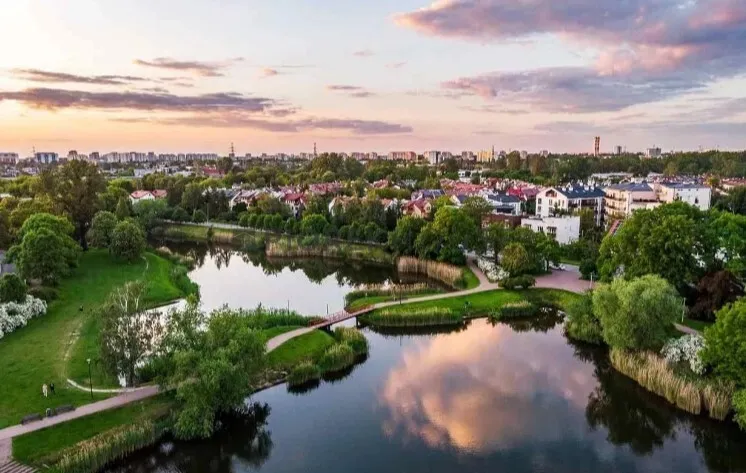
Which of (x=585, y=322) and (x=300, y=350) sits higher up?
(x=585, y=322)

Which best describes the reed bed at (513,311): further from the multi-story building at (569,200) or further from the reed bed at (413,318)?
the multi-story building at (569,200)

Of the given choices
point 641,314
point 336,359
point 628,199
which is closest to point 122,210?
point 336,359

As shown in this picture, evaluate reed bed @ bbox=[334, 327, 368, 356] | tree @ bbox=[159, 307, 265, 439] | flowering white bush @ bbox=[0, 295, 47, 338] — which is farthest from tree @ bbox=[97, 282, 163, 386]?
flowering white bush @ bbox=[0, 295, 47, 338]

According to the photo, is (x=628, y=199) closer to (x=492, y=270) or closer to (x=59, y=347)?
(x=492, y=270)

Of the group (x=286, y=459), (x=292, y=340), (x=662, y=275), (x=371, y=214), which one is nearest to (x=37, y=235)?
(x=292, y=340)

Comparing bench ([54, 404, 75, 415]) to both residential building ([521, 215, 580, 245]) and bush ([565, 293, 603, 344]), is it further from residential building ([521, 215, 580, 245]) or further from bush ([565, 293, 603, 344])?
residential building ([521, 215, 580, 245])

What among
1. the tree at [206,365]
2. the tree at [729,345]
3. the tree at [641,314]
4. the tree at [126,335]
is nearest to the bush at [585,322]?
the tree at [641,314]

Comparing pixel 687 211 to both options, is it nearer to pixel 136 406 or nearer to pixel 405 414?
pixel 405 414
